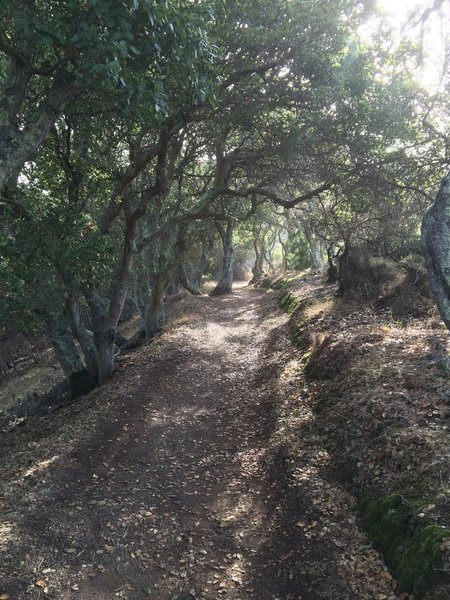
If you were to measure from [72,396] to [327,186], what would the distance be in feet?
32.6

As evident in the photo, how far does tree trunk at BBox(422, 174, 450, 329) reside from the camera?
625cm

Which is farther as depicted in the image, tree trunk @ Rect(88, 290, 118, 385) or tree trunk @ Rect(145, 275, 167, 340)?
tree trunk @ Rect(145, 275, 167, 340)

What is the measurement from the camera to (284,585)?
4996 millimetres

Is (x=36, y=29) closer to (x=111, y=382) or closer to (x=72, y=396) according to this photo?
(x=111, y=382)

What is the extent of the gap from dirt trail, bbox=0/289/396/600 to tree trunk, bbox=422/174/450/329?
311cm

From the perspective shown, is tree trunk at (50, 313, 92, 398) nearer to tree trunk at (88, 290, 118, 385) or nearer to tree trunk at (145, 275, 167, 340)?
tree trunk at (88, 290, 118, 385)

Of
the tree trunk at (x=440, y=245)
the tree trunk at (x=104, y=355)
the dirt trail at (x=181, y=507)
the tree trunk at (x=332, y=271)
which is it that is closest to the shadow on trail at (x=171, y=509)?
the dirt trail at (x=181, y=507)

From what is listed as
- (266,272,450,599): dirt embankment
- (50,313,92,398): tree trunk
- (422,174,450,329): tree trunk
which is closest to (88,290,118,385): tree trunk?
(50,313,92,398): tree trunk

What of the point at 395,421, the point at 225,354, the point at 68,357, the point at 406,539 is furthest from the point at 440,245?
the point at 68,357

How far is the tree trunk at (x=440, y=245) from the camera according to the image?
625 centimetres

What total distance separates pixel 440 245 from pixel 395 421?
2643mm

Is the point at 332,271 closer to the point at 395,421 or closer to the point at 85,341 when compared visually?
the point at 85,341

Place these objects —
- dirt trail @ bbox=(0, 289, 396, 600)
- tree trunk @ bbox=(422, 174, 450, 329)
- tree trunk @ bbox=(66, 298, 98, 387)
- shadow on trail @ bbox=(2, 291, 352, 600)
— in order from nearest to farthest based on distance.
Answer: dirt trail @ bbox=(0, 289, 396, 600) → shadow on trail @ bbox=(2, 291, 352, 600) → tree trunk @ bbox=(422, 174, 450, 329) → tree trunk @ bbox=(66, 298, 98, 387)

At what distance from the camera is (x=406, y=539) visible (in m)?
4.67
